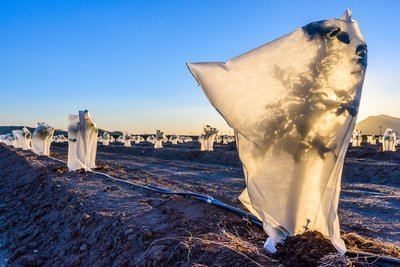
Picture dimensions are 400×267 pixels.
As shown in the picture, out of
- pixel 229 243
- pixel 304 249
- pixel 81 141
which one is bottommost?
pixel 229 243

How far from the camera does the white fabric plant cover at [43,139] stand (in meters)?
24.1

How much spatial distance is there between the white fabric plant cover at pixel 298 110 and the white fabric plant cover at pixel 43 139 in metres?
22.9

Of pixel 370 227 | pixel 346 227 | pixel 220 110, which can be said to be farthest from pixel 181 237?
pixel 370 227

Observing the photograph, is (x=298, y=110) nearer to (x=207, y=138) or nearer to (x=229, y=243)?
(x=229, y=243)

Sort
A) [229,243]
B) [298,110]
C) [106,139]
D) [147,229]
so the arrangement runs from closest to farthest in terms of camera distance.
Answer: [298,110] < [229,243] < [147,229] < [106,139]

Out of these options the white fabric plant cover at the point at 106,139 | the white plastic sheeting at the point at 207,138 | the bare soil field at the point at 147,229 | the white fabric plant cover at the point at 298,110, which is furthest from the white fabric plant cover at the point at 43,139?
the white fabric plant cover at the point at 106,139

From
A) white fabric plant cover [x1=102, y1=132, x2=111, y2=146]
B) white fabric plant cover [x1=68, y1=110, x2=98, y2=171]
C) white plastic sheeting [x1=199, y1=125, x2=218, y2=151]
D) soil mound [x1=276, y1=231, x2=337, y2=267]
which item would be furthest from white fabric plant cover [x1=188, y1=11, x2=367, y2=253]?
white fabric plant cover [x1=102, y1=132, x2=111, y2=146]

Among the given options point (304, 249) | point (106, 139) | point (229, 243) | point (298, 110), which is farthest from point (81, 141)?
point (106, 139)

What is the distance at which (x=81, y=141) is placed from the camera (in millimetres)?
13586

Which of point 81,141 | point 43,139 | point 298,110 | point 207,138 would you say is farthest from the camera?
point 207,138

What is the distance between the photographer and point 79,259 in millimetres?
5301

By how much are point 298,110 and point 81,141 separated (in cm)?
1127

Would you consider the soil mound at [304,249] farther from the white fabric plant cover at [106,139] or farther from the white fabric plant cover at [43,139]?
the white fabric plant cover at [106,139]

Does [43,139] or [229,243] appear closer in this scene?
[229,243]
